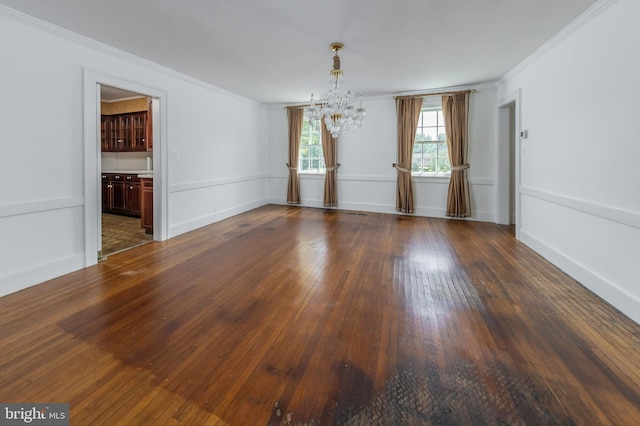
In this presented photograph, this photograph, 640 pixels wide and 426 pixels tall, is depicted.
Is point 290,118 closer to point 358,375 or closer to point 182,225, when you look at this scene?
point 182,225

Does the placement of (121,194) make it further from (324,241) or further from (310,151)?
(324,241)

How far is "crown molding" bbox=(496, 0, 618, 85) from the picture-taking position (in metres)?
2.77

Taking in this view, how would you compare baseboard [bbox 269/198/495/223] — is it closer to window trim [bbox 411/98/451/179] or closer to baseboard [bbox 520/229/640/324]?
window trim [bbox 411/98/451/179]

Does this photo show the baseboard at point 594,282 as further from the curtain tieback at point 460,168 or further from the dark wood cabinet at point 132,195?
the dark wood cabinet at point 132,195

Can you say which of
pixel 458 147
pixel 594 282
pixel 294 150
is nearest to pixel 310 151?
pixel 294 150

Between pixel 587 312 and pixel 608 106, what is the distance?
1.78 metres

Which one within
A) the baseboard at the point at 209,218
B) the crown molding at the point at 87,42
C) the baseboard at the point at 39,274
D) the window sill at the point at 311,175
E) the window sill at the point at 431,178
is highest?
the crown molding at the point at 87,42

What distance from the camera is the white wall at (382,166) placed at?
607 cm

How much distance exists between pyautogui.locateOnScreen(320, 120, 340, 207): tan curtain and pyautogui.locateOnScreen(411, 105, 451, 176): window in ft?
5.92

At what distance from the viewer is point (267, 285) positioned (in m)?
3.01

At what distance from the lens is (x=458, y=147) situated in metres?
6.11

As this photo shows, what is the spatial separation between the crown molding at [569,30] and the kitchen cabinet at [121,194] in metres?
7.30

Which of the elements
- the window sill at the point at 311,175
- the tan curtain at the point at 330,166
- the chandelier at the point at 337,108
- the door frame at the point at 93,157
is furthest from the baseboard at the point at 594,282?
the door frame at the point at 93,157

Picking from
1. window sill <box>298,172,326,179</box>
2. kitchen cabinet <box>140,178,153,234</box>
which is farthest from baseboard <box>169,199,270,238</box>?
window sill <box>298,172,326,179</box>
